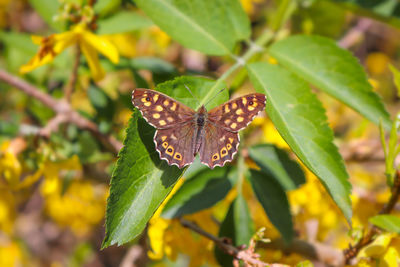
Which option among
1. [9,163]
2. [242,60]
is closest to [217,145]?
[242,60]

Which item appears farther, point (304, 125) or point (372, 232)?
point (372, 232)

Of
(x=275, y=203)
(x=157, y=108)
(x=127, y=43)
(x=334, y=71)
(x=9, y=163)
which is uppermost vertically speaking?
Answer: (x=334, y=71)

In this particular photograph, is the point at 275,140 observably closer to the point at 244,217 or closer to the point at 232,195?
the point at 232,195

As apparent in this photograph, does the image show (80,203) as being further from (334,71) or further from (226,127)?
(334,71)

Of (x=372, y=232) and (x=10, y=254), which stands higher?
(x=372, y=232)

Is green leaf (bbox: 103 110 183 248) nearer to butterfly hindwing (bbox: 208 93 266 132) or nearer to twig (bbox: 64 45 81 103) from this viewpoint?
butterfly hindwing (bbox: 208 93 266 132)

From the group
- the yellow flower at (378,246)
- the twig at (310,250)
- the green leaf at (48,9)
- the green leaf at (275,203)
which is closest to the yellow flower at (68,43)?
the green leaf at (48,9)

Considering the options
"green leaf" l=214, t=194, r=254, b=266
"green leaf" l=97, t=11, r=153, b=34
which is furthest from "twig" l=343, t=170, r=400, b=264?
"green leaf" l=97, t=11, r=153, b=34
